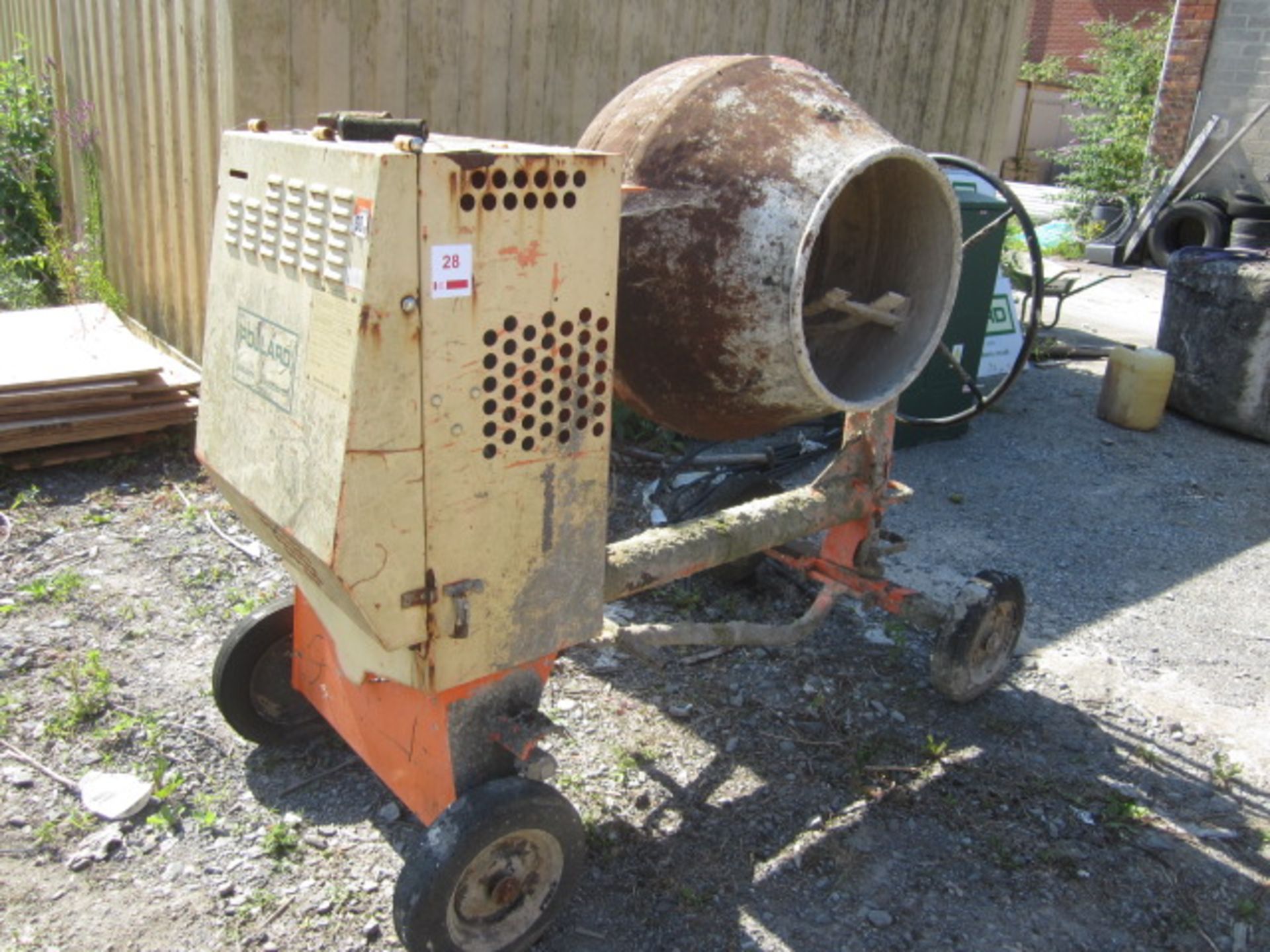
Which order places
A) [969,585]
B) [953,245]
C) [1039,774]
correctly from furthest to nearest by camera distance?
[969,585], [1039,774], [953,245]

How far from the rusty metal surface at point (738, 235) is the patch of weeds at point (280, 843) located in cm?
146

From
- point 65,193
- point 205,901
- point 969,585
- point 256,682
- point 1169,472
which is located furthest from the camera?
point 65,193

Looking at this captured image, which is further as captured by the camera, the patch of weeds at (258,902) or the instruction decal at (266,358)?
the patch of weeds at (258,902)

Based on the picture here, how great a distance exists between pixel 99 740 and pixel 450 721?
1385 millimetres

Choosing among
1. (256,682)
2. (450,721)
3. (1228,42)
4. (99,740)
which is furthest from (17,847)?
(1228,42)

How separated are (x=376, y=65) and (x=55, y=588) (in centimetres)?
252

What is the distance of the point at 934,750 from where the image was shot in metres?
3.50

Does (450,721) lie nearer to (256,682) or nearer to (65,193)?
(256,682)

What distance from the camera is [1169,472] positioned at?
20.5 ft

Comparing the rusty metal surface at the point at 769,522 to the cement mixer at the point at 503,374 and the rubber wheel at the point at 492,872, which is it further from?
the rubber wheel at the point at 492,872

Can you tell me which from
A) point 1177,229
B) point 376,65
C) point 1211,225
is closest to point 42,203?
point 376,65

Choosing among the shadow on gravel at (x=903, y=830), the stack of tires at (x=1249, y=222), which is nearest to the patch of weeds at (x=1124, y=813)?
the shadow on gravel at (x=903, y=830)

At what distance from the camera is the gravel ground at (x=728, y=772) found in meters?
2.79

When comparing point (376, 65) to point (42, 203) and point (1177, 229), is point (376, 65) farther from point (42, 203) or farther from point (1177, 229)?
point (1177, 229)
